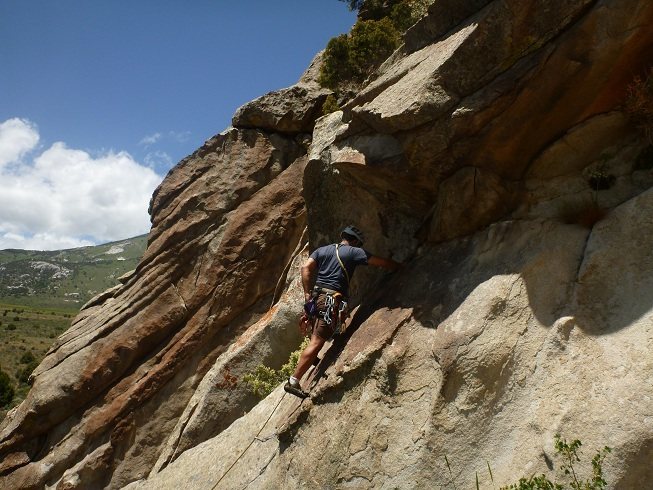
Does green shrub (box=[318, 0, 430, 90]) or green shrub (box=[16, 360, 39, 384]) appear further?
green shrub (box=[16, 360, 39, 384])

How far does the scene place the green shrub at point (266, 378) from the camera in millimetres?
13454

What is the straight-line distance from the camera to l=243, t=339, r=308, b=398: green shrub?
13454 mm

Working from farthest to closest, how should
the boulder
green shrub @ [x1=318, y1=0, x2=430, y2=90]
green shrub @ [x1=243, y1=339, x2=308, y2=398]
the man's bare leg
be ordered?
green shrub @ [x1=318, y1=0, x2=430, y2=90]
the boulder
green shrub @ [x1=243, y1=339, x2=308, y2=398]
the man's bare leg

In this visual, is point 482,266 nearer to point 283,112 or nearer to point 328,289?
point 328,289

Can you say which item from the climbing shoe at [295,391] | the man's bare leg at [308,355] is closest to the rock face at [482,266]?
the climbing shoe at [295,391]

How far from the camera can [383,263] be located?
9781mm

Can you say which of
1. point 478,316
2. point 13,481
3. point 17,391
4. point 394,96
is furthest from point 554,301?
point 17,391

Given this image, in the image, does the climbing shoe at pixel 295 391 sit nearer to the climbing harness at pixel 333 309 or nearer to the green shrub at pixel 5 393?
the climbing harness at pixel 333 309

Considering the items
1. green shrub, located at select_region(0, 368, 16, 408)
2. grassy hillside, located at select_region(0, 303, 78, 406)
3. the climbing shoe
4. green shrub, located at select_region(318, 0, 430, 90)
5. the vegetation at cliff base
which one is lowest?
the vegetation at cliff base

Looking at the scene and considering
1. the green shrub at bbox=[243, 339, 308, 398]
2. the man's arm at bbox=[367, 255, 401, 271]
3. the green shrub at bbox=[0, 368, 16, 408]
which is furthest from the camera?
the green shrub at bbox=[0, 368, 16, 408]

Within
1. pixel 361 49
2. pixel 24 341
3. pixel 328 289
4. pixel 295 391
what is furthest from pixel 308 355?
pixel 24 341

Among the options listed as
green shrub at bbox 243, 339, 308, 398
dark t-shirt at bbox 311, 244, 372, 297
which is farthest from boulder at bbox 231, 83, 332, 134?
dark t-shirt at bbox 311, 244, 372, 297

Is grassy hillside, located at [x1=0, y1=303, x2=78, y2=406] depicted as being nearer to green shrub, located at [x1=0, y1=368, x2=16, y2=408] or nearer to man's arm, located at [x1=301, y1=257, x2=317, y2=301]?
green shrub, located at [x1=0, y1=368, x2=16, y2=408]

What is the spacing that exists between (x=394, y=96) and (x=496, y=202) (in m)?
2.93
